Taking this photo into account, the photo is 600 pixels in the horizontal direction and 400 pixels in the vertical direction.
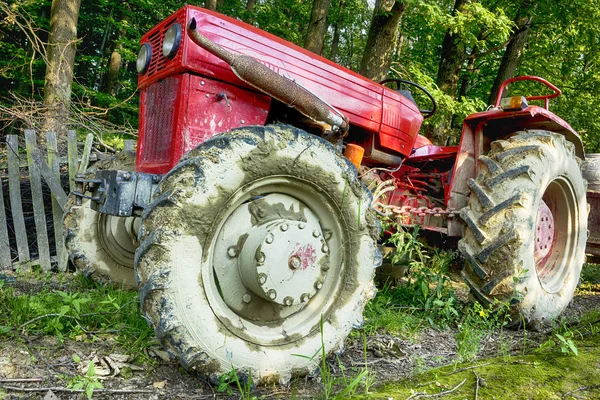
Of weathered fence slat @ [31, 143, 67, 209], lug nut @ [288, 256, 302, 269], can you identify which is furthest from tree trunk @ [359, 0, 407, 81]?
lug nut @ [288, 256, 302, 269]

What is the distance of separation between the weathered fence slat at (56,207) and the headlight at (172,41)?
8.73 ft

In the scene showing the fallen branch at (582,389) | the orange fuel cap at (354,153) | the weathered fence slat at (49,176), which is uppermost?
the weathered fence slat at (49,176)

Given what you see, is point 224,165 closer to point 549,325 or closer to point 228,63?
point 228,63

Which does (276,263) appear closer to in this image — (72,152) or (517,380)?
(517,380)

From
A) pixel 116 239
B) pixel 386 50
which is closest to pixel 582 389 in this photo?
pixel 116 239

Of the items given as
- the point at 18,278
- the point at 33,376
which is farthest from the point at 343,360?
the point at 18,278

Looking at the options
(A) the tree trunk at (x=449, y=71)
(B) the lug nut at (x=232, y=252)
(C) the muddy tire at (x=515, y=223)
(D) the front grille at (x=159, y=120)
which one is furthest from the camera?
(A) the tree trunk at (x=449, y=71)

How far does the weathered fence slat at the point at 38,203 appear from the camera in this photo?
436 cm

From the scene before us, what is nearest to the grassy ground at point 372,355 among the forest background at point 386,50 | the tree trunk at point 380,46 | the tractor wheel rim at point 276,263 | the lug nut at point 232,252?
the tractor wheel rim at point 276,263

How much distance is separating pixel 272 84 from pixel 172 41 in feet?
1.82

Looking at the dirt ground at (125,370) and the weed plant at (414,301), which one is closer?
the dirt ground at (125,370)

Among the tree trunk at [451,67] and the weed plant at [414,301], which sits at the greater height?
the tree trunk at [451,67]

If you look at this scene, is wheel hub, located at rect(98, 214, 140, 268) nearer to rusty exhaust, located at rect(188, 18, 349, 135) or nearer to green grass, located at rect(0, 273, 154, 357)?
green grass, located at rect(0, 273, 154, 357)

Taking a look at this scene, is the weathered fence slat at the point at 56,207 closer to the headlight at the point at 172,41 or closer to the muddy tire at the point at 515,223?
the headlight at the point at 172,41
